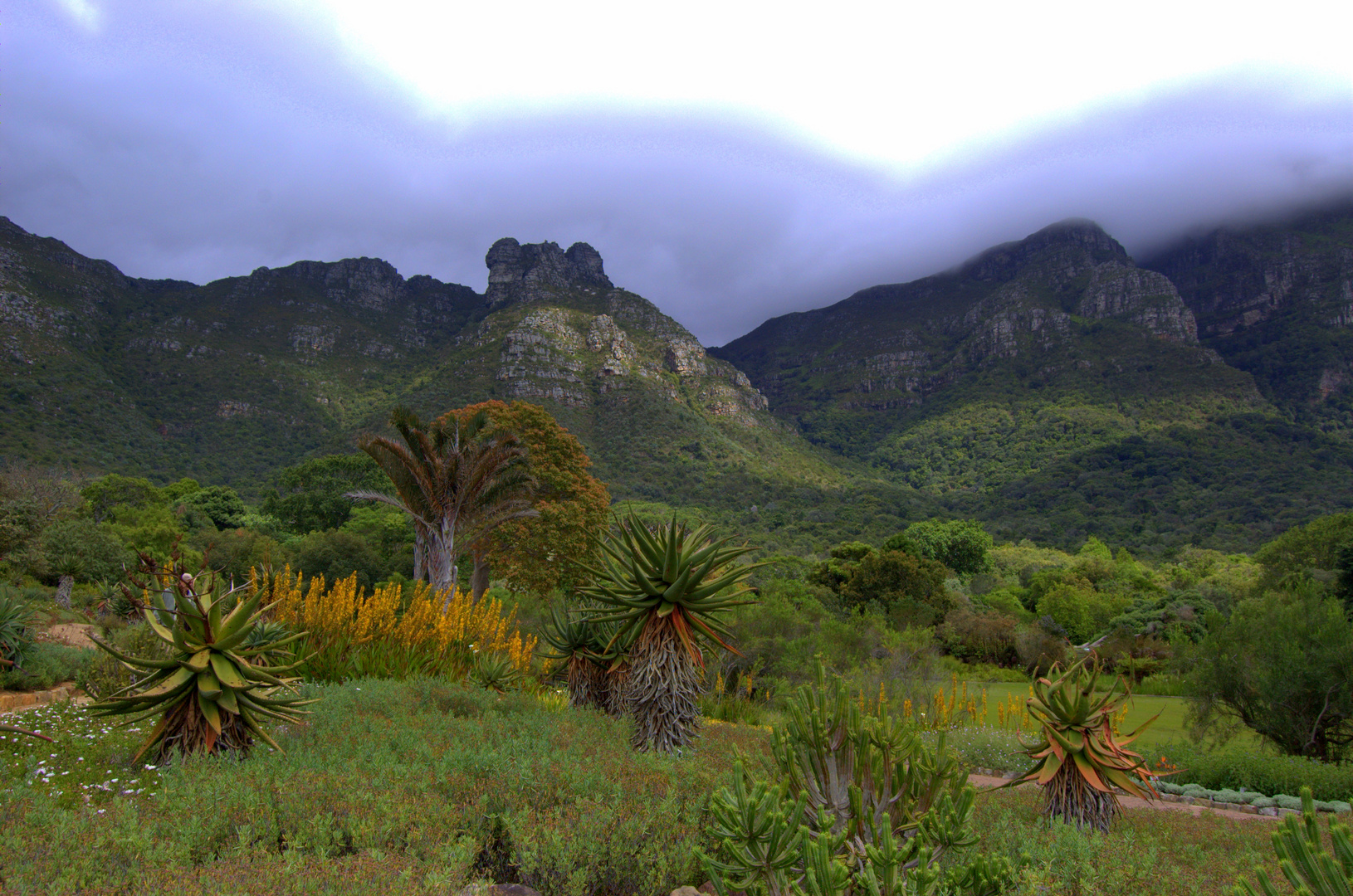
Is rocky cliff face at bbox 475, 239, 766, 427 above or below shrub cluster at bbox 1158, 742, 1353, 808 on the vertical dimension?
above

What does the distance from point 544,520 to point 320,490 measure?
31.9 m

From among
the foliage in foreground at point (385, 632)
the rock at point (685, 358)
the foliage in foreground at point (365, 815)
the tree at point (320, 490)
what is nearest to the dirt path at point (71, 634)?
the foliage in foreground at point (385, 632)

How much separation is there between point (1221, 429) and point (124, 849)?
357 ft

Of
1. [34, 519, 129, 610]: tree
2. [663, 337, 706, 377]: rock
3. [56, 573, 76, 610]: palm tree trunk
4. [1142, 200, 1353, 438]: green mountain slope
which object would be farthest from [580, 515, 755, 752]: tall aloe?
[1142, 200, 1353, 438]: green mountain slope

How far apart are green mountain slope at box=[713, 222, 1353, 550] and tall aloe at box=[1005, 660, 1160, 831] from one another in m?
68.0

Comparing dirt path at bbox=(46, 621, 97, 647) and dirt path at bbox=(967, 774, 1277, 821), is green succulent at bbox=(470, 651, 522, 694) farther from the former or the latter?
dirt path at bbox=(46, 621, 97, 647)

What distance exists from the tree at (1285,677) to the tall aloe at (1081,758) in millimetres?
9108

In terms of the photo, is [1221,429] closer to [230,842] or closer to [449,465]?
[449,465]

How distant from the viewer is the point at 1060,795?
5.39 meters

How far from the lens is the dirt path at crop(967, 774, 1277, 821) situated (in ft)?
25.2

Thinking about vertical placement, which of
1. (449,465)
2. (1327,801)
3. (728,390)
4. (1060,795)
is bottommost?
(1327,801)

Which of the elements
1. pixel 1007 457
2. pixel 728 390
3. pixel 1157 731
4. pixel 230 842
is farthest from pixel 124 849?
pixel 1007 457

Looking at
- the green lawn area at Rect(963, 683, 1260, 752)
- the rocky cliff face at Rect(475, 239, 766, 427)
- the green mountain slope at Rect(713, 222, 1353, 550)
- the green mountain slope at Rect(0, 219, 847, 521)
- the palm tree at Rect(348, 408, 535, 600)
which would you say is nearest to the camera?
the green lawn area at Rect(963, 683, 1260, 752)

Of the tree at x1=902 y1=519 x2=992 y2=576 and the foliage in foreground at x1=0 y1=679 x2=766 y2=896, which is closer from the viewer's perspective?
the foliage in foreground at x1=0 y1=679 x2=766 y2=896
